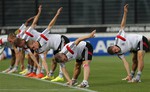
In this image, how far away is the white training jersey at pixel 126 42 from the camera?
17.8 metres

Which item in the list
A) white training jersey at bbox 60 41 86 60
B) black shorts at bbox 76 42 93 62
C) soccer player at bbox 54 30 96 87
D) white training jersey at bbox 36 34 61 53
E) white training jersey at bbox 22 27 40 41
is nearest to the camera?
soccer player at bbox 54 30 96 87

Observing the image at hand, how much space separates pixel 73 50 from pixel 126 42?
6.12 ft

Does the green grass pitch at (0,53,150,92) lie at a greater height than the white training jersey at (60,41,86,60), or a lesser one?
lesser

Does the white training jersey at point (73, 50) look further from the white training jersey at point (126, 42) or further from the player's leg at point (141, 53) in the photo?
the player's leg at point (141, 53)

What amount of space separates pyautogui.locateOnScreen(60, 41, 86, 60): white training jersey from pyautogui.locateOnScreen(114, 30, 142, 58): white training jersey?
1.16 meters

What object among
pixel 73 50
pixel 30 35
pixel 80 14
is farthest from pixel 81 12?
pixel 73 50

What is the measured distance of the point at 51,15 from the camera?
34.4 meters

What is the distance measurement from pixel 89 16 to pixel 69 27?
1.48m

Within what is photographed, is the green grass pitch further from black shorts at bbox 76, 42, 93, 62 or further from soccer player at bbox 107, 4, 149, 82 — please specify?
black shorts at bbox 76, 42, 93, 62

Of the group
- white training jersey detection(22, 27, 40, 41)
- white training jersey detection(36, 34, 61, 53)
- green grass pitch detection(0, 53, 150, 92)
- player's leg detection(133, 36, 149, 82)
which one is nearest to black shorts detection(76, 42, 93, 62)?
green grass pitch detection(0, 53, 150, 92)

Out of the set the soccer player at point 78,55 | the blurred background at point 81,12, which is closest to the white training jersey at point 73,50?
the soccer player at point 78,55

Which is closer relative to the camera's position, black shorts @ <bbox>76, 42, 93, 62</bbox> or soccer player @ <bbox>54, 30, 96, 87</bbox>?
soccer player @ <bbox>54, 30, 96, 87</bbox>

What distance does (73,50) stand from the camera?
654 inches

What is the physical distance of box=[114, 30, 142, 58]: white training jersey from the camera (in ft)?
58.2
